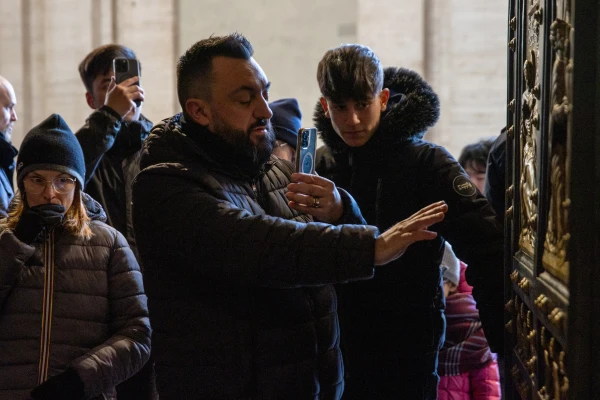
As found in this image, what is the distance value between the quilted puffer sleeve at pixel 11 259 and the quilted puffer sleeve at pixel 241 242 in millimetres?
A: 870

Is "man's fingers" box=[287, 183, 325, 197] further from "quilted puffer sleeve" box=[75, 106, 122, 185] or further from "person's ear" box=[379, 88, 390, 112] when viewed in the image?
"quilted puffer sleeve" box=[75, 106, 122, 185]

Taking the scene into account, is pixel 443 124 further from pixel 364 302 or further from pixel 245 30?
pixel 364 302

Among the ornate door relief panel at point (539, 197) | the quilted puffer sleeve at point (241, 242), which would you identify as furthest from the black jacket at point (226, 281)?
the ornate door relief panel at point (539, 197)

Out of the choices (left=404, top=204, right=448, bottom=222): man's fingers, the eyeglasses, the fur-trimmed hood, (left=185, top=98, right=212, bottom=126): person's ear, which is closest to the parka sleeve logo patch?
the fur-trimmed hood

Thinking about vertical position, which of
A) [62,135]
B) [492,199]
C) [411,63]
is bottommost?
[492,199]

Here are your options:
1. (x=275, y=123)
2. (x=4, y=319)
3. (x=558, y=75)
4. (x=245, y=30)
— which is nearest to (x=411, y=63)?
(x=245, y=30)

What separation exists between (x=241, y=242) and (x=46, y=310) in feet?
3.85

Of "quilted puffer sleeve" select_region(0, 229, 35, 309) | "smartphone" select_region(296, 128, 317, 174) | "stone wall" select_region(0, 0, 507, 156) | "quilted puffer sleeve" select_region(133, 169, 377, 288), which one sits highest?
"stone wall" select_region(0, 0, 507, 156)

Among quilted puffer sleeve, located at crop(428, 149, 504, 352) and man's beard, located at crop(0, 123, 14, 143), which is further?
man's beard, located at crop(0, 123, 14, 143)

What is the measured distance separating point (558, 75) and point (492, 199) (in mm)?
2083

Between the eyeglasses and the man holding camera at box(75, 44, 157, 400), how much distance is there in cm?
57

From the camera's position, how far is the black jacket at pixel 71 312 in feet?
10.7

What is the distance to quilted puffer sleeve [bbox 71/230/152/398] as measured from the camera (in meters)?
3.26

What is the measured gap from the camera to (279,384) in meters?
2.62
